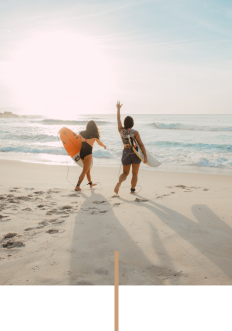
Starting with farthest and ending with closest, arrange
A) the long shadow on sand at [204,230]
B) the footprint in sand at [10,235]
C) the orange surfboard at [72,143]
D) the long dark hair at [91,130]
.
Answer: the orange surfboard at [72,143] → the long dark hair at [91,130] → the footprint in sand at [10,235] → the long shadow on sand at [204,230]

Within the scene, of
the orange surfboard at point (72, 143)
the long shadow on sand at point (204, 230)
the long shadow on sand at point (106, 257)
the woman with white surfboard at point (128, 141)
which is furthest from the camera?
the orange surfboard at point (72, 143)

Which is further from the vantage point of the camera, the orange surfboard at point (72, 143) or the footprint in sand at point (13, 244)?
the orange surfboard at point (72, 143)

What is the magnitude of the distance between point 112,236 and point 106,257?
0.51 m

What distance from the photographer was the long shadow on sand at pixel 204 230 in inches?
101

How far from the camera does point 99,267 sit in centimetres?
230

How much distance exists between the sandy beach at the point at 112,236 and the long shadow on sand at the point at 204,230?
0.01 m

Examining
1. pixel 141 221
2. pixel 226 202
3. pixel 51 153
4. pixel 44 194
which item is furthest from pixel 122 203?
pixel 51 153

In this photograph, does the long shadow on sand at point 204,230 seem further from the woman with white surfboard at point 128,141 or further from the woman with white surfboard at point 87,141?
the woman with white surfboard at point 87,141

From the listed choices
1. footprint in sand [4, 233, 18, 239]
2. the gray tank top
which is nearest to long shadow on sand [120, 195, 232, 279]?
the gray tank top

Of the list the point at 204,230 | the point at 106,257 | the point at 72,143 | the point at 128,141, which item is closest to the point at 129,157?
the point at 128,141

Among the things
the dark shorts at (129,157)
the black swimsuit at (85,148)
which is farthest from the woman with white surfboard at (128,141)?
the black swimsuit at (85,148)

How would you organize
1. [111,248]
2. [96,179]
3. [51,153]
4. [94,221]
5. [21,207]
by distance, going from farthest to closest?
[51,153] < [96,179] < [21,207] < [94,221] < [111,248]

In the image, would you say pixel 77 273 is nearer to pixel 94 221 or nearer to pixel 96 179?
pixel 94 221
